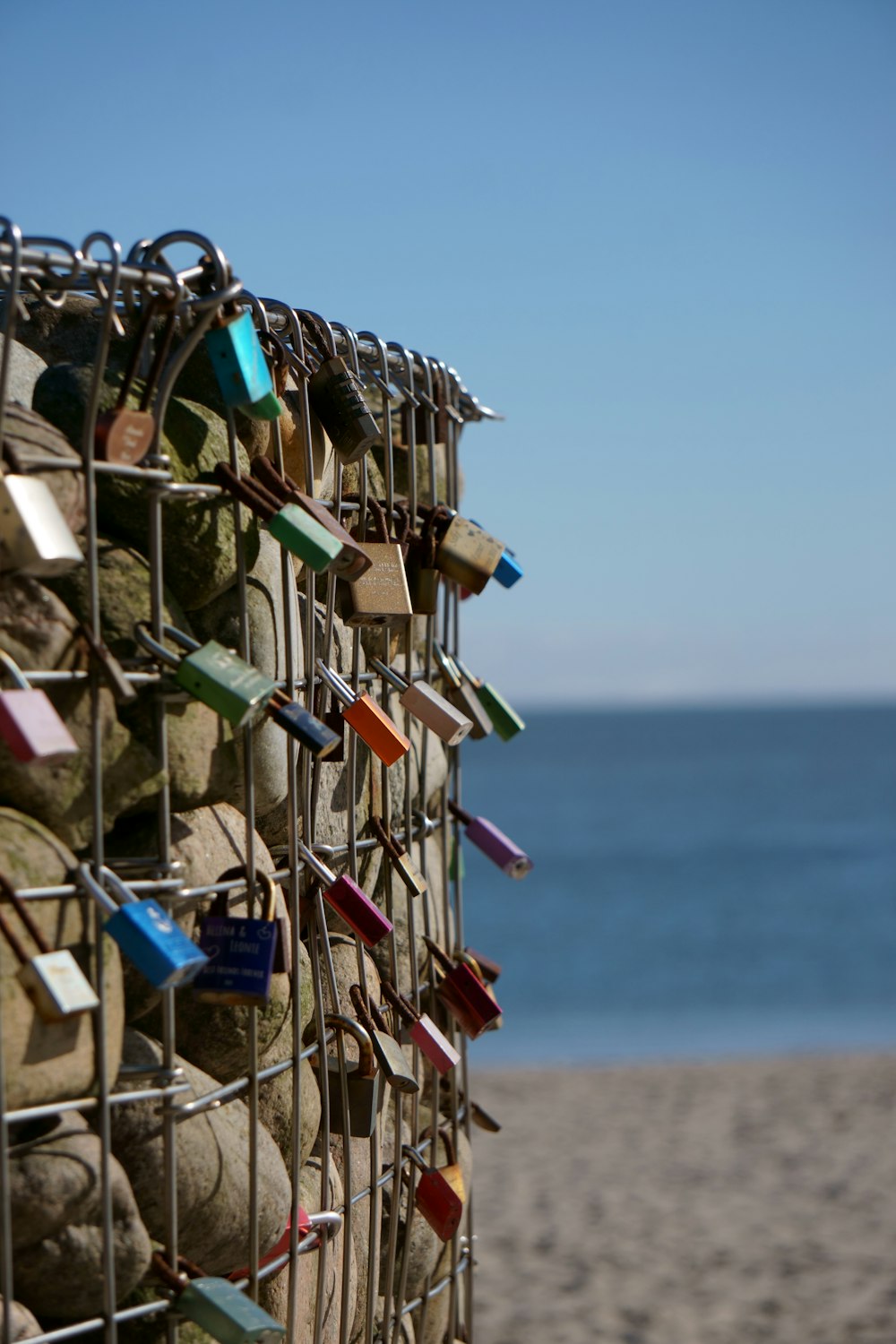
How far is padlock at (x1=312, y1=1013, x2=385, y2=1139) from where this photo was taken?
217 cm

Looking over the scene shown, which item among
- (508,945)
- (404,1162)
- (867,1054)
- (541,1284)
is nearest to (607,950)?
(508,945)

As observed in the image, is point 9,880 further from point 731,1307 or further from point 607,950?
point 607,950

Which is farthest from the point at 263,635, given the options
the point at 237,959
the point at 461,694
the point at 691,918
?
the point at 691,918

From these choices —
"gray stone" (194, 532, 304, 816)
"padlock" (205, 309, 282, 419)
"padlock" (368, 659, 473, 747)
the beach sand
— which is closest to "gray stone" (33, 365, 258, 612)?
"gray stone" (194, 532, 304, 816)

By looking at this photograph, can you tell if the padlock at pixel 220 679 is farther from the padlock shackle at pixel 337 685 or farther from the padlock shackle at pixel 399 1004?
the padlock shackle at pixel 399 1004

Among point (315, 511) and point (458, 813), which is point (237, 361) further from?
point (458, 813)

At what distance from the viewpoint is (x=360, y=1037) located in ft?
7.09

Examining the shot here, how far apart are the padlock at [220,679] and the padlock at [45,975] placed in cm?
30

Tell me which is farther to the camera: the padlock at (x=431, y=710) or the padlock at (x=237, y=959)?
the padlock at (x=431, y=710)

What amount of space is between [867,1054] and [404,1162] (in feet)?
47.1

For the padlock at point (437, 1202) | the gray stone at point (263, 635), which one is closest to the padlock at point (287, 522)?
the gray stone at point (263, 635)

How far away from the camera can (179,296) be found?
1733 mm

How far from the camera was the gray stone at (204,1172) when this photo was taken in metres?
1.81

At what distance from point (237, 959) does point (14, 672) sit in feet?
1.51
